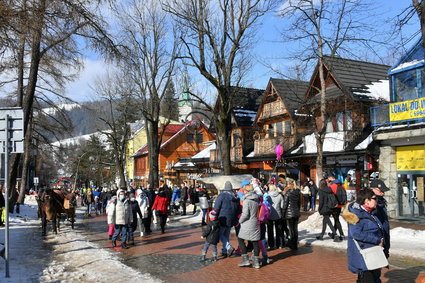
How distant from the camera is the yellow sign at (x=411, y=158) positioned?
18.8 m

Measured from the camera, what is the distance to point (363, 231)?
19.5 feet

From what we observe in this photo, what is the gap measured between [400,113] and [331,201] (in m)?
8.59

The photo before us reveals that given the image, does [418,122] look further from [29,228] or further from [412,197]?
[29,228]

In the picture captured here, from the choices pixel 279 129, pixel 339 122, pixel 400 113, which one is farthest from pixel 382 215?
pixel 279 129

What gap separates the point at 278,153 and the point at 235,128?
11.5 m

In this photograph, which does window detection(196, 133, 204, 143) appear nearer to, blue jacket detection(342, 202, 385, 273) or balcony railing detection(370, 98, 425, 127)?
balcony railing detection(370, 98, 425, 127)

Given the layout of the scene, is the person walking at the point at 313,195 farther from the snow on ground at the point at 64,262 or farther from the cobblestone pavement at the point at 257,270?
the snow on ground at the point at 64,262

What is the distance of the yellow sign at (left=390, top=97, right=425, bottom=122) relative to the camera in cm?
1778

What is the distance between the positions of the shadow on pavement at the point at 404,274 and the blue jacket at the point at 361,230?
2.60 metres

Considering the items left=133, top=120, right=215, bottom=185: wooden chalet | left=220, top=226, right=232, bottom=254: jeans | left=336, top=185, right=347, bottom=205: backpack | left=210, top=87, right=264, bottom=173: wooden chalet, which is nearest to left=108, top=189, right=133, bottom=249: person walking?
left=220, top=226, right=232, bottom=254: jeans

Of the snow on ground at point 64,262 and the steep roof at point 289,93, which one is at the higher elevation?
the steep roof at point 289,93

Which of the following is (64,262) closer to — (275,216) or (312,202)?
(275,216)

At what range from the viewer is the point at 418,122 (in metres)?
18.3

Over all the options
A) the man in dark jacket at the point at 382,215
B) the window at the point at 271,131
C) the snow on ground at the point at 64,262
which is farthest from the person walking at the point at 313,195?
the man in dark jacket at the point at 382,215
